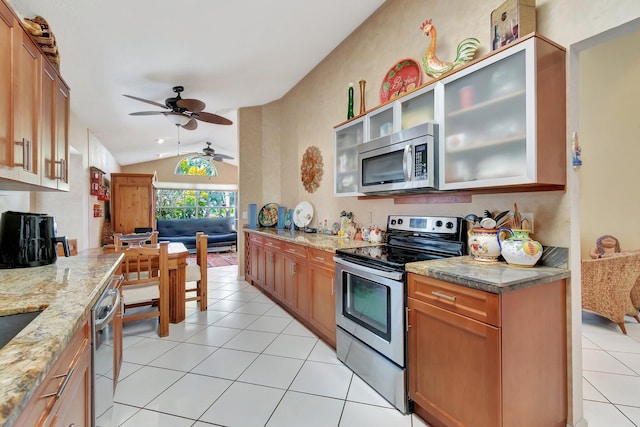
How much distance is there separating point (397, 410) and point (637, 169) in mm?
3978

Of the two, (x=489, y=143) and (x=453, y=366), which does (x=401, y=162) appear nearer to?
(x=489, y=143)

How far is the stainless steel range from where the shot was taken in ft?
5.59

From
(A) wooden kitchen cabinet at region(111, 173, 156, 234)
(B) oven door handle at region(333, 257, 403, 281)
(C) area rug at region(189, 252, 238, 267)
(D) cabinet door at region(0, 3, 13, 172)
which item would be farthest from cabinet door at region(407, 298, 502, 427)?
(A) wooden kitchen cabinet at region(111, 173, 156, 234)

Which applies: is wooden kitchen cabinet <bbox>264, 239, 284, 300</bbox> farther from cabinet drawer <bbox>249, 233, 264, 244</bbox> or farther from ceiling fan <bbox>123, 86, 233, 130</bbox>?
ceiling fan <bbox>123, 86, 233, 130</bbox>

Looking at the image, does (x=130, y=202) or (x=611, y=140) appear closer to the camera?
(x=611, y=140)

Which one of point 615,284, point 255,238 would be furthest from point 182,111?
point 615,284

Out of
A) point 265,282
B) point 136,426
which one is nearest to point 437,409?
point 136,426

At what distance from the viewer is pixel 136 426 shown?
1590mm

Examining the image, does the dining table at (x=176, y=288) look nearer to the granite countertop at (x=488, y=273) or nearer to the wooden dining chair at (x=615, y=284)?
the granite countertop at (x=488, y=273)

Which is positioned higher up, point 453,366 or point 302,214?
A: point 302,214

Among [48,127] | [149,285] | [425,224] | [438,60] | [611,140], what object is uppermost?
[438,60]

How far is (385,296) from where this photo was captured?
1.81 metres

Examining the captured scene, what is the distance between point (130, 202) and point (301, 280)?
4.98m

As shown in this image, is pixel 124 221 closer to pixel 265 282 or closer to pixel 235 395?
pixel 265 282
